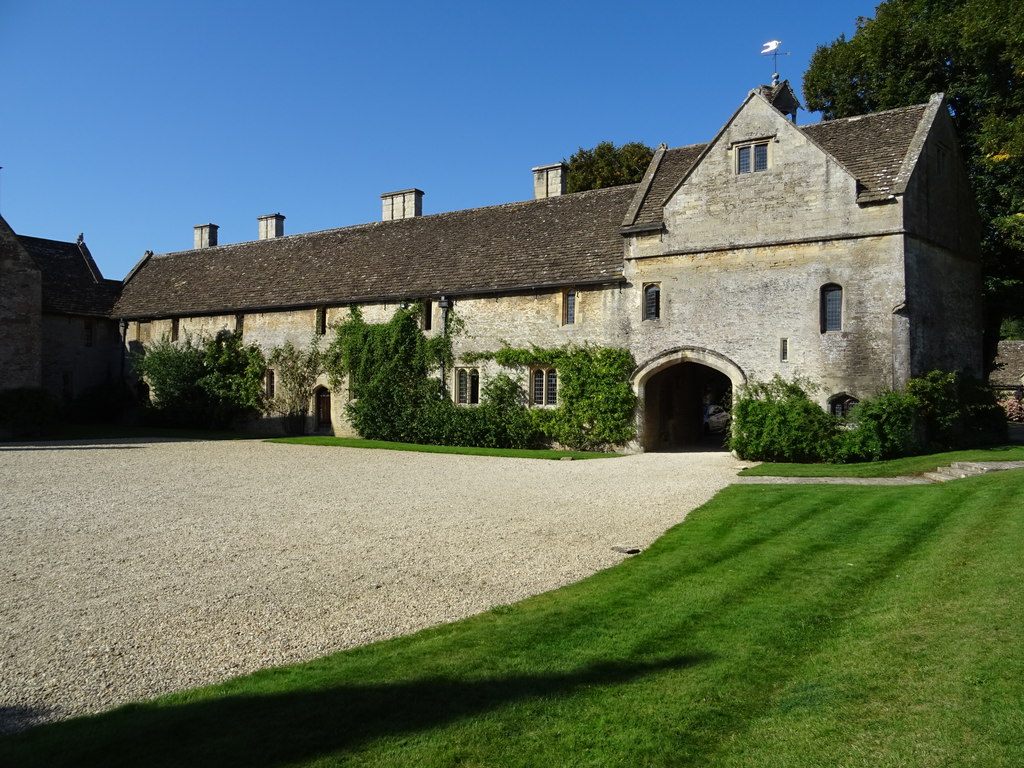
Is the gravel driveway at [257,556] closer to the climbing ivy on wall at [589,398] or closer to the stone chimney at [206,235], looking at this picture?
the climbing ivy on wall at [589,398]

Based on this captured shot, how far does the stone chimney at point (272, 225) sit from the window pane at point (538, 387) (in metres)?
18.9

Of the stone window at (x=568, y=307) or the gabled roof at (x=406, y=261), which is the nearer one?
Result: the stone window at (x=568, y=307)

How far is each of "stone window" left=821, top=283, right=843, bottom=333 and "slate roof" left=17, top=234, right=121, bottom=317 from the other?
3119 centimetres

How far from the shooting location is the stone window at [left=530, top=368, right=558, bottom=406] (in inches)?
972

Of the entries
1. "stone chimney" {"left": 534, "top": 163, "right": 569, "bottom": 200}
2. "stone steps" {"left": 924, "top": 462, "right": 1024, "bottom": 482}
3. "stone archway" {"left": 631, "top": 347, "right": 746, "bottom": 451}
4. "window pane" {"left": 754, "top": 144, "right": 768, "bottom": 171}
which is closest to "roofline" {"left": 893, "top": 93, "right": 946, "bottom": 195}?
"window pane" {"left": 754, "top": 144, "right": 768, "bottom": 171}

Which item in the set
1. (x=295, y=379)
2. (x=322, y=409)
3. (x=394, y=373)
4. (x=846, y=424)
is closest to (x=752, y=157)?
(x=846, y=424)

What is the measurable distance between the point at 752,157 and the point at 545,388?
30.4 feet

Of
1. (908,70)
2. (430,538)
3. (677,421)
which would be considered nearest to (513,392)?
(677,421)

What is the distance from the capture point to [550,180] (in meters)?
29.9

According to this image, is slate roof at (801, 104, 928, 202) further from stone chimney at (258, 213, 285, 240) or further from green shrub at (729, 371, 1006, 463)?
stone chimney at (258, 213, 285, 240)

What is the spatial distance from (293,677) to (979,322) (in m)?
25.8

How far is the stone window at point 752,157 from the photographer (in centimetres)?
2147

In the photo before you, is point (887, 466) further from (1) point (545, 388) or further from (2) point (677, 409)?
(1) point (545, 388)

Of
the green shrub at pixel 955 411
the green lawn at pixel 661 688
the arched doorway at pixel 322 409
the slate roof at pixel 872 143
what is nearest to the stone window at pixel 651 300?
the slate roof at pixel 872 143
